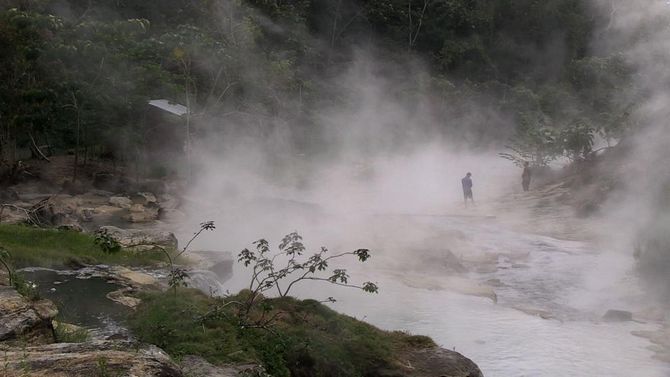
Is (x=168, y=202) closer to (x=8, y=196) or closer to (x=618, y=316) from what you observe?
(x=8, y=196)

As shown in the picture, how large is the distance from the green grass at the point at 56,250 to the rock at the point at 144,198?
27.1ft

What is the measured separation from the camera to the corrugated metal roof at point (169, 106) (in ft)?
70.2

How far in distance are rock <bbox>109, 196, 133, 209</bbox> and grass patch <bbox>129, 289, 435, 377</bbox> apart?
1180cm

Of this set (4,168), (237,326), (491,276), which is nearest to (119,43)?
(4,168)

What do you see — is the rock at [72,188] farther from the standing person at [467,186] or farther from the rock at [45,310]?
the rock at [45,310]

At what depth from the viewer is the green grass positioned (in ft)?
28.8

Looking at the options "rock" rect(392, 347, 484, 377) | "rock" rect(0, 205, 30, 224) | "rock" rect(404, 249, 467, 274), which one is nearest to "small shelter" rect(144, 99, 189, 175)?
"rock" rect(0, 205, 30, 224)

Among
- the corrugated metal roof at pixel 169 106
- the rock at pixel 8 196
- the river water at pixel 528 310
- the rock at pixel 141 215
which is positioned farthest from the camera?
the corrugated metal roof at pixel 169 106

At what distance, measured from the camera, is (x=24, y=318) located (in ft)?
15.9

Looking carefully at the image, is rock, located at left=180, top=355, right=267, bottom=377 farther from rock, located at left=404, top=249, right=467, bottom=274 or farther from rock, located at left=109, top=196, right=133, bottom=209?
rock, located at left=109, top=196, right=133, bottom=209

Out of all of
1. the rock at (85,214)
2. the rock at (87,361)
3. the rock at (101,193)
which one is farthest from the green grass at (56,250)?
the rock at (101,193)

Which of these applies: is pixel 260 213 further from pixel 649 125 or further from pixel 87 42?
pixel 649 125

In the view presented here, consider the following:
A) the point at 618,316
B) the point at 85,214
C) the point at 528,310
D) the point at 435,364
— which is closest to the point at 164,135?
the point at 85,214

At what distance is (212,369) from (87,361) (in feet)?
4.52
